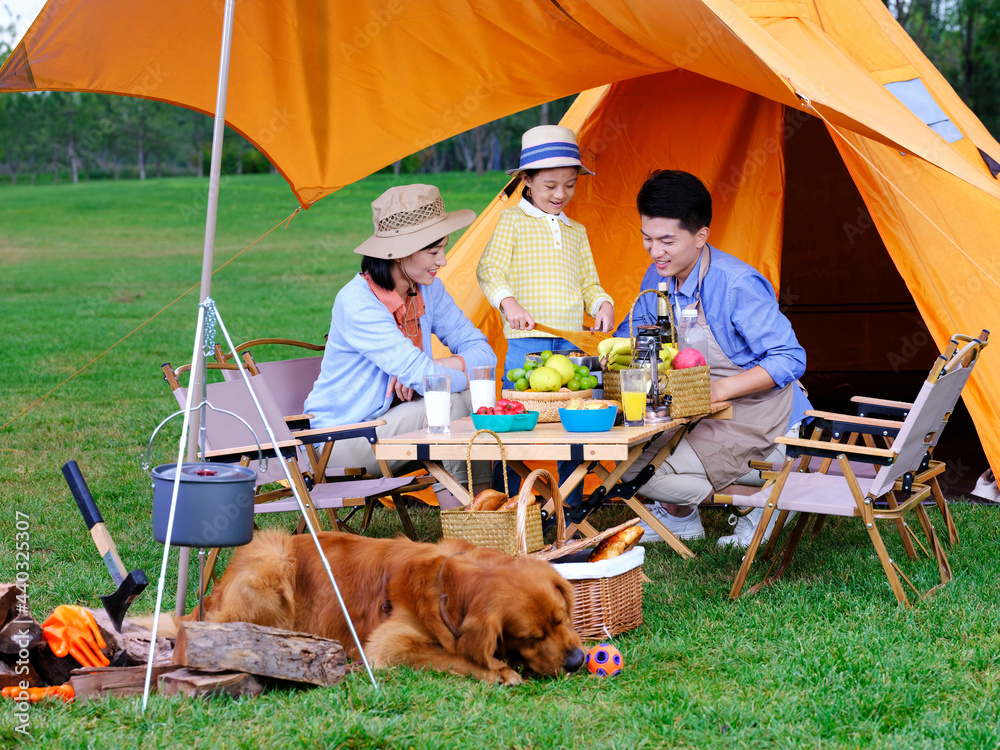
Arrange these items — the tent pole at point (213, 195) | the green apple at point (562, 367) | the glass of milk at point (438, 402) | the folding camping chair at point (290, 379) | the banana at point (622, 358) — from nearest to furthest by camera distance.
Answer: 1. the tent pole at point (213, 195)
2. the glass of milk at point (438, 402)
3. the green apple at point (562, 367)
4. the banana at point (622, 358)
5. the folding camping chair at point (290, 379)

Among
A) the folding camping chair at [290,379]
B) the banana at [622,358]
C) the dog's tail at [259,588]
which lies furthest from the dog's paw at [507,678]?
the folding camping chair at [290,379]

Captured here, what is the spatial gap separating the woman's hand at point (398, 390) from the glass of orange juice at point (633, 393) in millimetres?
1050

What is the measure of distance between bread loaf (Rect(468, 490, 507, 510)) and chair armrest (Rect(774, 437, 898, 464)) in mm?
928

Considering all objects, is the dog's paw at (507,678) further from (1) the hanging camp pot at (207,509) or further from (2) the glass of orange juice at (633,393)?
(2) the glass of orange juice at (633,393)

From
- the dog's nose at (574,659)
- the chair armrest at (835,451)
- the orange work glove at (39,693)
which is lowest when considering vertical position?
the orange work glove at (39,693)

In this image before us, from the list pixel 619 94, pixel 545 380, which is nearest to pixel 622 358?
pixel 545 380

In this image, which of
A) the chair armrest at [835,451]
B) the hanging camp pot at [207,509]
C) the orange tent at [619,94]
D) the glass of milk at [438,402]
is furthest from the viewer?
the orange tent at [619,94]

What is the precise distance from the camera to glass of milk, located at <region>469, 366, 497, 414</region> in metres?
3.62

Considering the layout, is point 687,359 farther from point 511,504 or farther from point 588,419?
point 511,504

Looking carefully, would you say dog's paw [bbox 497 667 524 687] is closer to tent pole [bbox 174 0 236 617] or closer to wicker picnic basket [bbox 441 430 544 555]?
wicker picnic basket [bbox 441 430 544 555]

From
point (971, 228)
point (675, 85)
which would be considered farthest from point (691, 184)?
point (675, 85)

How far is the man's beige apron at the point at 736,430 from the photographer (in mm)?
4121

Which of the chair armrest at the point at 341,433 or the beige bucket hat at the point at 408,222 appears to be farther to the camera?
the beige bucket hat at the point at 408,222

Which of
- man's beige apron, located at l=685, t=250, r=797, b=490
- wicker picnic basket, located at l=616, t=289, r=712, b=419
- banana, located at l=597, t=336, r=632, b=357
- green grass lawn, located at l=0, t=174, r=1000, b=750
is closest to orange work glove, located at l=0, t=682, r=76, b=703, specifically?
green grass lawn, located at l=0, t=174, r=1000, b=750
